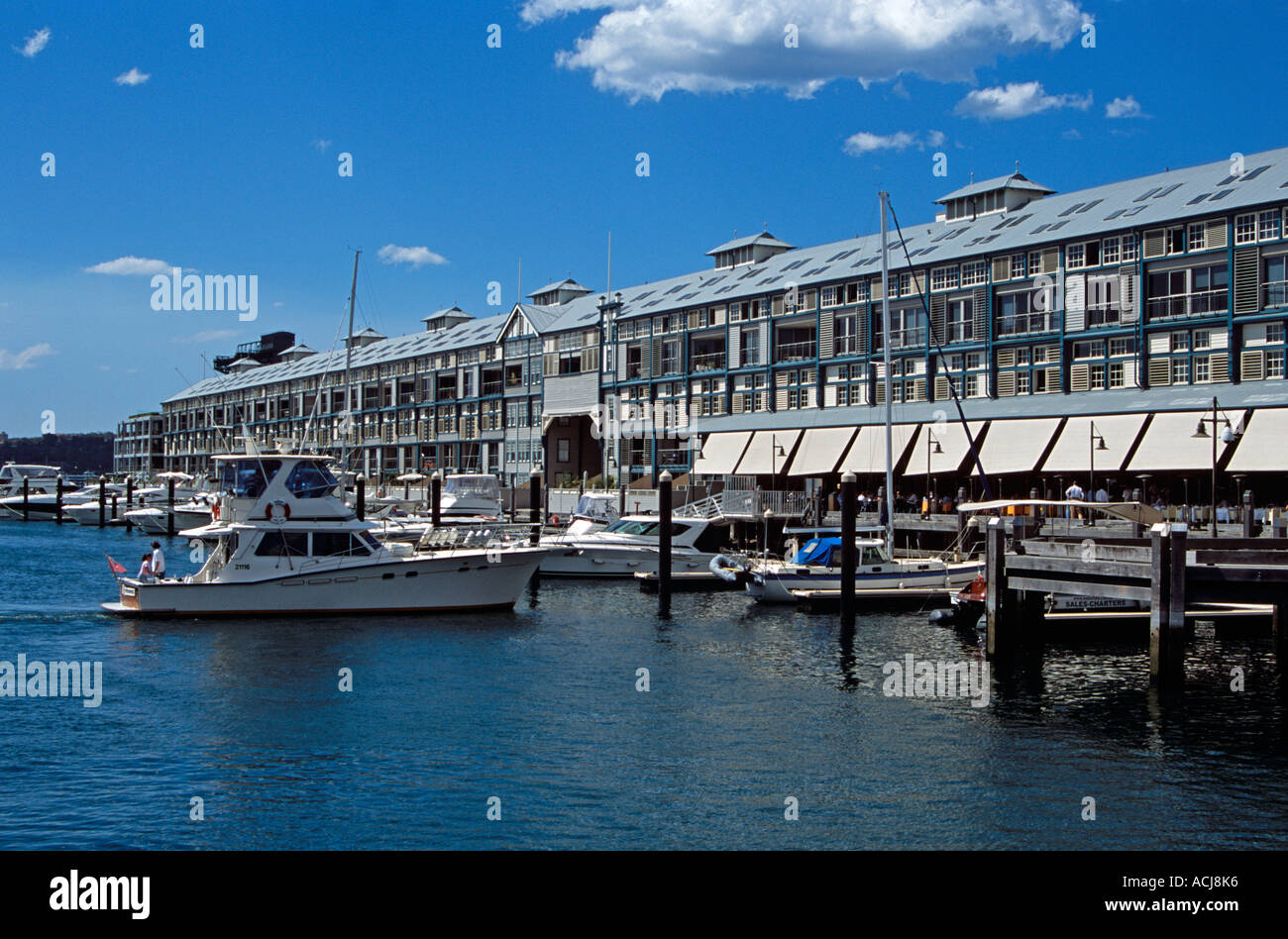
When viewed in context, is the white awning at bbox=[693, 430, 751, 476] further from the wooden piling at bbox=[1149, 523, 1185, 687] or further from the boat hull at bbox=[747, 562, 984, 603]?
the wooden piling at bbox=[1149, 523, 1185, 687]

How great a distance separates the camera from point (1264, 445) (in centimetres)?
5175

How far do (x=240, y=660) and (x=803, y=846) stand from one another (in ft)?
64.0

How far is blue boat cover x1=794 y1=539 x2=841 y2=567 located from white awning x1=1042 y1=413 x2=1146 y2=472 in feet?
59.4

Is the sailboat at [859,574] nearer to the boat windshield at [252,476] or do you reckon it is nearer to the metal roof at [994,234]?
the boat windshield at [252,476]

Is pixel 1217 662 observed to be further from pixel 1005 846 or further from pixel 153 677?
pixel 153 677

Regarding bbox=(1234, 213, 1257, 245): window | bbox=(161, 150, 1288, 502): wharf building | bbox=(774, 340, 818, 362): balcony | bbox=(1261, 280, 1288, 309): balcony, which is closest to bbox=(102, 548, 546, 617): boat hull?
bbox=(161, 150, 1288, 502): wharf building

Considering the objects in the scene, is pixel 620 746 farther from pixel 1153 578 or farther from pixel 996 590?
pixel 996 590

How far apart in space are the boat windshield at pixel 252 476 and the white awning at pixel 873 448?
122 feet

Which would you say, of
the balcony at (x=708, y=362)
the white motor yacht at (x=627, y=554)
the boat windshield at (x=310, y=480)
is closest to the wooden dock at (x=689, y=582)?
the white motor yacht at (x=627, y=554)

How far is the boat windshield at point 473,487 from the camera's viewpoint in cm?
8181

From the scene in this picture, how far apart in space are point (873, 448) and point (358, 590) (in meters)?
37.1

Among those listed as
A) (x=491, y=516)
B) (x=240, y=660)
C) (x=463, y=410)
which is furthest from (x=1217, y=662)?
(x=463, y=410)

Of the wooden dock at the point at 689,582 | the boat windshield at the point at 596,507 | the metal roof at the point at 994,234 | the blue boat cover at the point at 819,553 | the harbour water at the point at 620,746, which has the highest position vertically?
the metal roof at the point at 994,234

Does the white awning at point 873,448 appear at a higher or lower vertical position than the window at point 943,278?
lower
